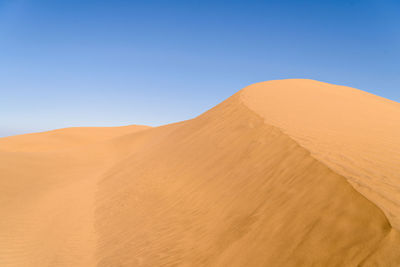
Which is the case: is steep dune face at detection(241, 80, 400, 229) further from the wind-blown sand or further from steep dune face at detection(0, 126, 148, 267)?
steep dune face at detection(0, 126, 148, 267)

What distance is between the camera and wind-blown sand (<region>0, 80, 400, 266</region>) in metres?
3.17

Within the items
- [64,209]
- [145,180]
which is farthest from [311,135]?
[64,209]

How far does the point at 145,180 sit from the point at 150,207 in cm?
248

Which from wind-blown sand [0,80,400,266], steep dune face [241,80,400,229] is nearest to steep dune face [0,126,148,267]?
wind-blown sand [0,80,400,266]

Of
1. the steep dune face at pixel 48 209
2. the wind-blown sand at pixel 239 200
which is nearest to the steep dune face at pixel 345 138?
the wind-blown sand at pixel 239 200

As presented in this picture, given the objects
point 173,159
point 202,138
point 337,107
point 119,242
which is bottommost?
point 119,242

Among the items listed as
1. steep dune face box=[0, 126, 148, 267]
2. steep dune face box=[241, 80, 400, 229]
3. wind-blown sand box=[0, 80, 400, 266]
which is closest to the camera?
wind-blown sand box=[0, 80, 400, 266]

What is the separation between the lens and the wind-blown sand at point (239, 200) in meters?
3.17

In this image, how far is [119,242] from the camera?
20.7 ft

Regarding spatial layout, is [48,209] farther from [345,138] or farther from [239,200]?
[345,138]

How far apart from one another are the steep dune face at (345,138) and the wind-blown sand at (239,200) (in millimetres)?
34

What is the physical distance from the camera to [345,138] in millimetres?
6453

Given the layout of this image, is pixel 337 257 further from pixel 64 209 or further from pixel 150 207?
pixel 64 209

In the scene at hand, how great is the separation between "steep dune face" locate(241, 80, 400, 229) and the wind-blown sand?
0.03 meters
